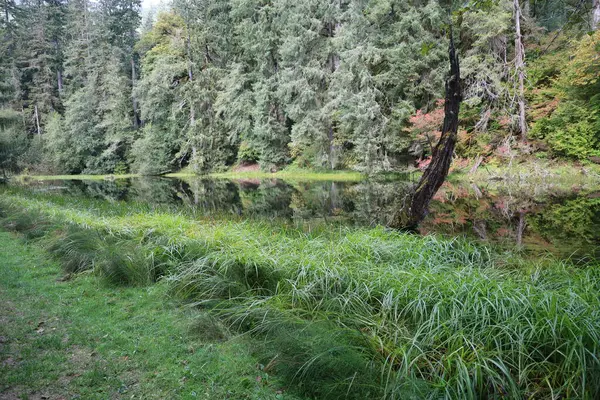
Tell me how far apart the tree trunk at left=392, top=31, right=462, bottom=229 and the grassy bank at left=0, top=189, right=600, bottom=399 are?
57.4 inches

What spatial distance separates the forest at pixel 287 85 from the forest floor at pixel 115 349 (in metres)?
3.17

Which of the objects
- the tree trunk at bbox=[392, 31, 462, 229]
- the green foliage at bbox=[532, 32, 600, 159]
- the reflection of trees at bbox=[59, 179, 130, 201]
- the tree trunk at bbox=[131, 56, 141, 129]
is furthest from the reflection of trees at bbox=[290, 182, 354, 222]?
the tree trunk at bbox=[131, 56, 141, 129]

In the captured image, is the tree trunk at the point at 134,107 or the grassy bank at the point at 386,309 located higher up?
the tree trunk at the point at 134,107

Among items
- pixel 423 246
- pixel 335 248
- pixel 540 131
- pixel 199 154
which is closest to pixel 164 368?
pixel 335 248

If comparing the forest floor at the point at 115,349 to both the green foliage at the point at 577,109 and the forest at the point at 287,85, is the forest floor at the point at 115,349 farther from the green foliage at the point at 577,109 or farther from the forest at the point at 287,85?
the green foliage at the point at 577,109

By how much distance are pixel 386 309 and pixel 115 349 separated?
2337 mm

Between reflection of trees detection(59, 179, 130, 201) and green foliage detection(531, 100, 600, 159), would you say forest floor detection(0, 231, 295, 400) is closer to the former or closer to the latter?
reflection of trees detection(59, 179, 130, 201)

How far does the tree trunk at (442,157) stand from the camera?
20.6ft

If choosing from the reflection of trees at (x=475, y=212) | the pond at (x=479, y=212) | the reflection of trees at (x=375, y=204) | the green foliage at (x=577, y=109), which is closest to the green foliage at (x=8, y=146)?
the pond at (x=479, y=212)

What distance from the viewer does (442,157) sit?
21.1 ft

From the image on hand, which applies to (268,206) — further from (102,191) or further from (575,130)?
(575,130)

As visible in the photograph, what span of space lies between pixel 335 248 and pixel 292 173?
23417mm

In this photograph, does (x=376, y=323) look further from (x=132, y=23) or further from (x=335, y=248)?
(x=132, y=23)

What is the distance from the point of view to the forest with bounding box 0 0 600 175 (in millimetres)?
17812
